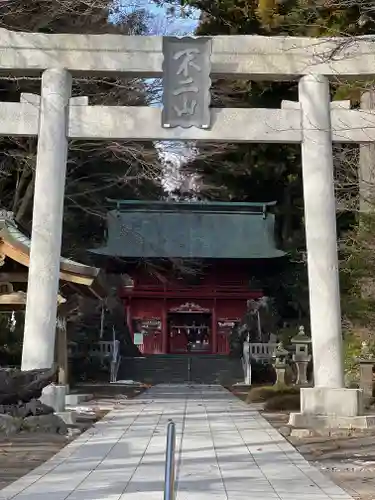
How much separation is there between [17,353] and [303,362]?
24.1 feet

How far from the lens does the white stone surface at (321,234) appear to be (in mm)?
10086

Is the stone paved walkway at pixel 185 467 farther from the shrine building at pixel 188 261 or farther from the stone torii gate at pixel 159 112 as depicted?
the shrine building at pixel 188 261

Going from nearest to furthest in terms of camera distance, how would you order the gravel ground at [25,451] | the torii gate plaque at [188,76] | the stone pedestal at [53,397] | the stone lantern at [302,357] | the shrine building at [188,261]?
1. the gravel ground at [25,451]
2. the stone pedestal at [53,397]
3. the torii gate plaque at [188,76]
4. the stone lantern at [302,357]
5. the shrine building at [188,261]

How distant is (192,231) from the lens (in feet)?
93.4

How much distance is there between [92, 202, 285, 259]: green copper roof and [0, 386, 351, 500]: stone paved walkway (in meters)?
16.1

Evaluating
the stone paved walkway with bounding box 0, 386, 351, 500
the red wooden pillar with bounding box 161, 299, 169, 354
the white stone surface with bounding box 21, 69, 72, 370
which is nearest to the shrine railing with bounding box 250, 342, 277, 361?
the red wooden pillar with bounding box 161, 299, 169, 354

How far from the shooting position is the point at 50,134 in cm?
1062

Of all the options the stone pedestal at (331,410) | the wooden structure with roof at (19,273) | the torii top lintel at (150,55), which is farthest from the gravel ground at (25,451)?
the torii top lintel at (150,55)

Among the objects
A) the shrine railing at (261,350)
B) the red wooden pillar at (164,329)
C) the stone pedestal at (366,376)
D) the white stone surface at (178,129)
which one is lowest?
the stone pedestal at (366,376)

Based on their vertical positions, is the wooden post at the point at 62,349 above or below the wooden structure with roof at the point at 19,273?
below

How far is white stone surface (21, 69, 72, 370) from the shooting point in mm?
10203

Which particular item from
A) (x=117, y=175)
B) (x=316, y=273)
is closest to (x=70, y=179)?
(x=117, y=175)

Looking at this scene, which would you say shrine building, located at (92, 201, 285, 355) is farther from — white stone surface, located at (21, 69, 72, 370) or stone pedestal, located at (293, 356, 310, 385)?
white stone surface, located at (21, 69, 72, 370)

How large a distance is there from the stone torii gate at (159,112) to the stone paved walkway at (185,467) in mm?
2850
